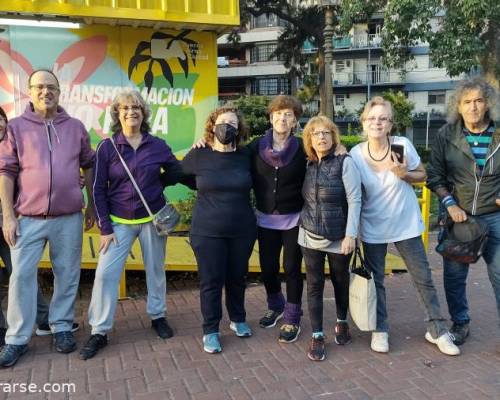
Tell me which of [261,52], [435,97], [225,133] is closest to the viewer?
[225,133]

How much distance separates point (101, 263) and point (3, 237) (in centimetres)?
80

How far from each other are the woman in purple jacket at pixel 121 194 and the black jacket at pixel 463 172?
2006 millimetres

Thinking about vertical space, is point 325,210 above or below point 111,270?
above

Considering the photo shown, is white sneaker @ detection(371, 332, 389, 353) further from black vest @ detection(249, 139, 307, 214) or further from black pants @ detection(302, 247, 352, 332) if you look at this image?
black vest @ detection(249, 139, 307, 214)

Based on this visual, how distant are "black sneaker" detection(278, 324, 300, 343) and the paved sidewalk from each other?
0.06 meters

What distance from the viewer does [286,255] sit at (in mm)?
3898

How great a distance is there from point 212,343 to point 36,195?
1683mm

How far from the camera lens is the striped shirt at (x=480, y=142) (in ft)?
11.9

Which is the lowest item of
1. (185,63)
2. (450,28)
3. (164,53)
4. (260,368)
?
(260,368)

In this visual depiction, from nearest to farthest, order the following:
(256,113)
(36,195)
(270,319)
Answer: (36,195)
(270,319)
(256,113)

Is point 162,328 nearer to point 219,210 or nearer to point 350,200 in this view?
point 219,210

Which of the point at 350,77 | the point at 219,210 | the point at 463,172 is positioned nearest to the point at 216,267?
the point at 219,210

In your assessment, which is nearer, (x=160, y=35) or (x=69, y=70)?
(x=69, y=70)

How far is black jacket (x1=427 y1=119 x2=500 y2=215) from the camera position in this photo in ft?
11.8
